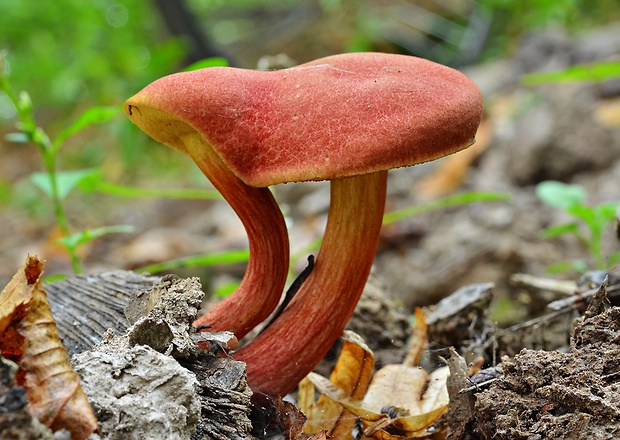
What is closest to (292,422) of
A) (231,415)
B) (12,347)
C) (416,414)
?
(231,415)

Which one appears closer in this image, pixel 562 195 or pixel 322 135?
pixel 322 135

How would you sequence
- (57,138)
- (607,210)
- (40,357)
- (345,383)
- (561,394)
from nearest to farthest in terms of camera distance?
(40,357), (561,394), (345,383), (57,138), (607,210)

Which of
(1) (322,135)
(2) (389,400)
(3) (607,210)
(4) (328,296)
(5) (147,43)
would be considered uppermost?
(5) (147,43)

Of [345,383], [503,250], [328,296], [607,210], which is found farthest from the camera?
[503,250]

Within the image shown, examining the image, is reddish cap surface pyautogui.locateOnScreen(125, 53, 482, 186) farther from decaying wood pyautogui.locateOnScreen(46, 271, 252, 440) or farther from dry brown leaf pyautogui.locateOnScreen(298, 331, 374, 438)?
dry brown leaf pyautogui.locateOnScreen(298, 331, 374, 438)

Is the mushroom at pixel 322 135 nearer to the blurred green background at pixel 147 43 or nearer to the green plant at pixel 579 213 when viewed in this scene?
the green plant at pixel 579 213

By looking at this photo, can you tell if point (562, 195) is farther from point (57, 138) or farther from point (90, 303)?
point (57, 138)

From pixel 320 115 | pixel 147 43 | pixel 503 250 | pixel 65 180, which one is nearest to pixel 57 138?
pixel 65 180

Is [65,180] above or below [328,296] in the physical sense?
above
